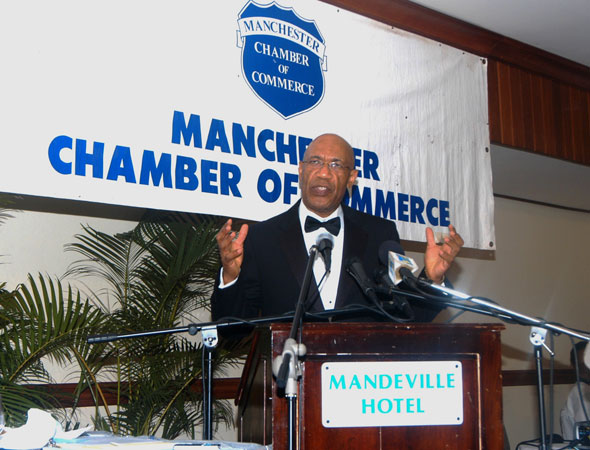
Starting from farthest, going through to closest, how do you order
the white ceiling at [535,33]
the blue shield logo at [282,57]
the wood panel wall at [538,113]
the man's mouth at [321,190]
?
the wood panel wall at [538,113] < the white ceiling at [535,33] < the blue shield logo at [282,57] < the man's mouth at [321,190]

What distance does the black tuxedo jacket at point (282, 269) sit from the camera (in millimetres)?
2449

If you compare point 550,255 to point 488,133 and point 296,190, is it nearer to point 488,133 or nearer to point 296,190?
point 488,133

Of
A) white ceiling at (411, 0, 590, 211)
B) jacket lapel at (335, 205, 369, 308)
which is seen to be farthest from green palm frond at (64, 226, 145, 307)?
white ceiling at (411, 0, 590, 211)

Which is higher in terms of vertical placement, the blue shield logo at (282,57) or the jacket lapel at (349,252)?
the blue shield logo at (282,57)

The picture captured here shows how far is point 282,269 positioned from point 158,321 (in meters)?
1.13

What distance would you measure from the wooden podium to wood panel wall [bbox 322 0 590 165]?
2932 mm

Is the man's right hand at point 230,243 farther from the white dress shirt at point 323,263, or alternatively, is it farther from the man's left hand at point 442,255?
the man's left hand at point 442,255

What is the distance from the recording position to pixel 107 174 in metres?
2.93

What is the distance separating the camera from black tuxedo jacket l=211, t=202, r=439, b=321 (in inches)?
96.4

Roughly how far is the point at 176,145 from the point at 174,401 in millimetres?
1330

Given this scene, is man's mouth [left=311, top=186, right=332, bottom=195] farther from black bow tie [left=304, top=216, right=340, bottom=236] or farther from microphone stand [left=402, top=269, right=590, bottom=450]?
microphone stand [left=402, top=269, right=590, bottom=450]

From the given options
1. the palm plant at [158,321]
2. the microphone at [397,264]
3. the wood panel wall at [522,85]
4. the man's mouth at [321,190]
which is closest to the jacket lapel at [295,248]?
the man's mouth at [321,190]

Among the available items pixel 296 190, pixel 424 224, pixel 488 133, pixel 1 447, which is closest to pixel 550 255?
pixel 488 133

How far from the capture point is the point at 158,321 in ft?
11.2
